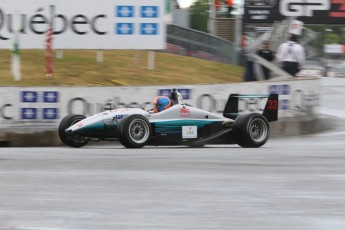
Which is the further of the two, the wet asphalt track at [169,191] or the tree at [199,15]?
the tree at [199,15]

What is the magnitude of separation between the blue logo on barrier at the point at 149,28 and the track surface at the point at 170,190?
441 inches

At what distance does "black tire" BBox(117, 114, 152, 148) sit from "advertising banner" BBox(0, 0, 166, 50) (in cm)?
982

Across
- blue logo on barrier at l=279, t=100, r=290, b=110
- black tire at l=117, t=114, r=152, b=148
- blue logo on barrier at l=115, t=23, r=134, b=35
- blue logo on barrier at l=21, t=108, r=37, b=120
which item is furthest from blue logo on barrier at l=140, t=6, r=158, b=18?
black tire at l=117, t=114, r=152, b=148

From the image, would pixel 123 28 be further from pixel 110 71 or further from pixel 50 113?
pixel 50 113

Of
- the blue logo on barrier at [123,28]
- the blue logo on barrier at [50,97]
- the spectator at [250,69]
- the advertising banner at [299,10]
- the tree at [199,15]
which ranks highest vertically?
the tree at [199,15]

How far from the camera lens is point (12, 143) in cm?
1434

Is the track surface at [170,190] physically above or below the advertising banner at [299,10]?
below

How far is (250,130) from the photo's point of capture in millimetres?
13273

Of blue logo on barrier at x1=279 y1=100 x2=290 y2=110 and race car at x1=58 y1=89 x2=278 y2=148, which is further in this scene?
blue logo on barrier at x1=279 y1=100 x2=290 y2=110

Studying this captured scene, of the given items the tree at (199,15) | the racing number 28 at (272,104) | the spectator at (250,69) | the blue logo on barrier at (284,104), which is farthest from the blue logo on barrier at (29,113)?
the tree at (199,15)

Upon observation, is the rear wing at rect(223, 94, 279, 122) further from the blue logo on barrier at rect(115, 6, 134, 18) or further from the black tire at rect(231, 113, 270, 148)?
the blue logo on barrier at rect(115, 6, 134, 18)

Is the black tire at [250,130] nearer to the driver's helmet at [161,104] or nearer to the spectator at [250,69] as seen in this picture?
the driver's helmet at [161,104]

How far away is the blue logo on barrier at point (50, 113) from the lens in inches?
574

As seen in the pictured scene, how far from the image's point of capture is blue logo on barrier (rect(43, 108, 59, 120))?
47.8 ft
